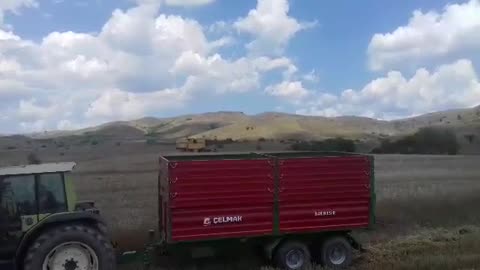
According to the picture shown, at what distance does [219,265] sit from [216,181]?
7.09ft

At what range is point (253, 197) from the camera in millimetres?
11492

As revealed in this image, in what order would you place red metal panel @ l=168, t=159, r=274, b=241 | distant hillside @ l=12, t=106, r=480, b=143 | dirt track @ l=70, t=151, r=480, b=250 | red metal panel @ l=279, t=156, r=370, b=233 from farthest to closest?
distant hillside @ l=12, t=106, r=480, b=143
dirt track @ l=70, t=151, r=480, b=250
red metal panel @ l=279, t=156, r=370, b=233
red metal panel @ l=168, t=159, r=274, b=241

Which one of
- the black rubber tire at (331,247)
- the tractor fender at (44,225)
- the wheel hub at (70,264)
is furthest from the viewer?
the black rubber tire at (331,247)

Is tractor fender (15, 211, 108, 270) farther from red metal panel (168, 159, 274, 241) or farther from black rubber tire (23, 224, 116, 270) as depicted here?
red metal panel (168, 159, 274, 241)

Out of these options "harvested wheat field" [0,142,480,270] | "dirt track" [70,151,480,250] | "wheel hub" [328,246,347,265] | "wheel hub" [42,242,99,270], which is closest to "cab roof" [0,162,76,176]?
"wheel hub" [42,242,99,270]

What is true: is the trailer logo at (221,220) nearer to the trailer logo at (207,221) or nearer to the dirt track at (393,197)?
the trailer logo at (207,221)

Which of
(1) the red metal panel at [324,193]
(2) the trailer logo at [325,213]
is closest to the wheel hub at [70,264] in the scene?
(1) the red metal panel at [324,193]

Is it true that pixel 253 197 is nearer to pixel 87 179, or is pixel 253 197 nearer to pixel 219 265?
pixel 219 265

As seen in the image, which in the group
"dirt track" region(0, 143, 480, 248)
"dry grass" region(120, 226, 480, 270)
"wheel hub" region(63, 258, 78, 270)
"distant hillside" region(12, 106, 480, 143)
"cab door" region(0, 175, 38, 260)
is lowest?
"dry grass" region(120, 226, 480, 270)

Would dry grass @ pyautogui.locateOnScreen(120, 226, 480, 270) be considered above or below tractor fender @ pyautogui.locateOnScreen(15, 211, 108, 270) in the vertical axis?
below

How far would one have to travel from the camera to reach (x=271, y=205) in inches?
458

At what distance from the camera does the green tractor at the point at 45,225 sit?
31.2ft

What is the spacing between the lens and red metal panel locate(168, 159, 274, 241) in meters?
11.0

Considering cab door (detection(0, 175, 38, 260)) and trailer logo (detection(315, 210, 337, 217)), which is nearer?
cab door (detection(0, 175, 38, 260))
